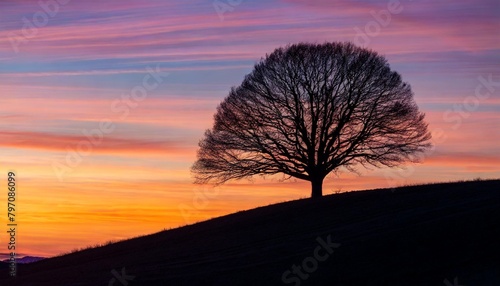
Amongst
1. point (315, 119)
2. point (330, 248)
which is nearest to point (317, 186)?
point (315, 119)

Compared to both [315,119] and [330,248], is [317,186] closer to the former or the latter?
[315,119]

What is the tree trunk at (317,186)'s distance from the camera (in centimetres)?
5234

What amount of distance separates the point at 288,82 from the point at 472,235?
83.4 ft

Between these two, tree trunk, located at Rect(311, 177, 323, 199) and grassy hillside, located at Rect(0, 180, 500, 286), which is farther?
tree trunk, located at Rect(311, 177, 323, 199)

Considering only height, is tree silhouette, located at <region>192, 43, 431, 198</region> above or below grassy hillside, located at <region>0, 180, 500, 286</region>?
above

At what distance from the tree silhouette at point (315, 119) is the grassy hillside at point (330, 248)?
219 inches

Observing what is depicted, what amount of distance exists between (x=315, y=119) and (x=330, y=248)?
21626 millimetres

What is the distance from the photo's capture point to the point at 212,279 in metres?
30.0

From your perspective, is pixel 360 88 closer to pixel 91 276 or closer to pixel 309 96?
pixel 309 96

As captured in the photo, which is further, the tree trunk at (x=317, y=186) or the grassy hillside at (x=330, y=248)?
the tree trunk at (x=317, y=186)

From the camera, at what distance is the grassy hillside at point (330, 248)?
27.3 meters

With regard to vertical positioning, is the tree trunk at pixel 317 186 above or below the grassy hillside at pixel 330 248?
above

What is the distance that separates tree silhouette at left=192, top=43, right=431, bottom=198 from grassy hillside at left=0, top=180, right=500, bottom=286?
18.2 ft

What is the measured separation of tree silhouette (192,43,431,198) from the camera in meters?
52.7
